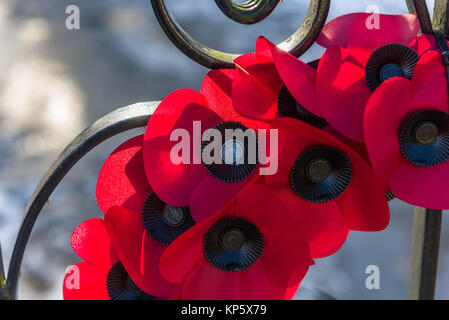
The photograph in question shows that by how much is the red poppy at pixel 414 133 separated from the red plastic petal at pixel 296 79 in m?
0.03

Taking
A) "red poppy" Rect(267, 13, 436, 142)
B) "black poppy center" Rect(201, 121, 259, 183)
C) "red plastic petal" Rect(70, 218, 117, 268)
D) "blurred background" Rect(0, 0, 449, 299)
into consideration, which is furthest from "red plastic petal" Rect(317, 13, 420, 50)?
"blurred background" Rect(0, 0, 449, 299)

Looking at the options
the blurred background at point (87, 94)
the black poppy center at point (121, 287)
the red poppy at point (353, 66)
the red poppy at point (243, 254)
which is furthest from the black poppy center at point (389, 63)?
the blurred background at point (87, 94)

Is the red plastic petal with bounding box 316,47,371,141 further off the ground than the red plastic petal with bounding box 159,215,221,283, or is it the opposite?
the red plastic petal with bounding box 316,47,371,141

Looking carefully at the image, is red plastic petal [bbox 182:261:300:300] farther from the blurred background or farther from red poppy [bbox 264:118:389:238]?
the blurred background

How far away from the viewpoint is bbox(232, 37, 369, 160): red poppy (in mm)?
281

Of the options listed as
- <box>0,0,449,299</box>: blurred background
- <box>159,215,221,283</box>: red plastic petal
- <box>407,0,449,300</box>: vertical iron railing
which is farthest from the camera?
<box>0,0,449,299</box>: blurred background

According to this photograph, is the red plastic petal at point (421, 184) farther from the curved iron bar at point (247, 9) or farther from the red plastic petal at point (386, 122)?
the curved iron bar at point (247, 9)

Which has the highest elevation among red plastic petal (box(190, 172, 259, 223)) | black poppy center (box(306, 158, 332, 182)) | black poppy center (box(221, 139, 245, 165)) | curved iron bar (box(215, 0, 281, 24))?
curved iron bar (box(215, 0, 281, 24))

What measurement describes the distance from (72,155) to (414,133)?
22cm

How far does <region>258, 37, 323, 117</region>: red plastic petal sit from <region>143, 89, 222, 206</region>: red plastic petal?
6cm

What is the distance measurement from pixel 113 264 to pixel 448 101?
0.24 m

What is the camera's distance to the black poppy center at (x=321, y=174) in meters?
0.27
